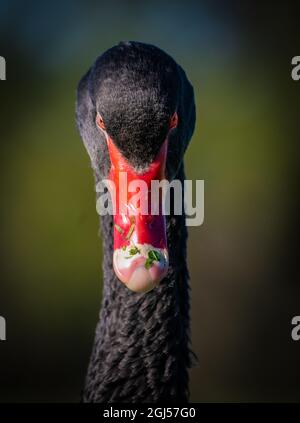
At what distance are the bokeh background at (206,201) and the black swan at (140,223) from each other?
2240mm

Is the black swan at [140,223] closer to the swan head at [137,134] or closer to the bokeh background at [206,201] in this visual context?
the swan head at [137,134]

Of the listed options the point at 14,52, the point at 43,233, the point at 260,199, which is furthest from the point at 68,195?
the point at 260,199

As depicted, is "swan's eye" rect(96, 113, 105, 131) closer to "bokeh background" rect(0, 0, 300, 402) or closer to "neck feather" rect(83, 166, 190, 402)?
"neck feather" rect(83, 166, 190, 402)

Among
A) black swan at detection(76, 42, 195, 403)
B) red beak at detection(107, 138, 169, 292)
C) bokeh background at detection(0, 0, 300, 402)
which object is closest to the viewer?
red beak at detection(107, 138, 169, 292)

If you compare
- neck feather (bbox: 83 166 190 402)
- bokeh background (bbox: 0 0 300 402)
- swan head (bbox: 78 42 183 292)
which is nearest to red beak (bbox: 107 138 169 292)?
swan head (bbox: 78 42 183 292)

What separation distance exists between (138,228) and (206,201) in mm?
3178

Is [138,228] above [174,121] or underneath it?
underneath

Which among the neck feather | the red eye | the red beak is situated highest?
the red eye

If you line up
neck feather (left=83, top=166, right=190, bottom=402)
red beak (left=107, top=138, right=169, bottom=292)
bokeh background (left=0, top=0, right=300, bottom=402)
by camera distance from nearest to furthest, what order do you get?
red beak (left=107, top=138, right=169, bottom=292), neck feather (left=83, top=166, right=190, bottom=402), bokeh background (left=0, top=0, right=300, bottom=402)

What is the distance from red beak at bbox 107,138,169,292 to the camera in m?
1.68

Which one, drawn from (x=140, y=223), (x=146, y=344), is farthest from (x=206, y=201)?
(x=140, y=223)

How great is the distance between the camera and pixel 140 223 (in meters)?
1.77

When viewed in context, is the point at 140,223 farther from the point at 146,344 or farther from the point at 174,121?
the point at 146,344
